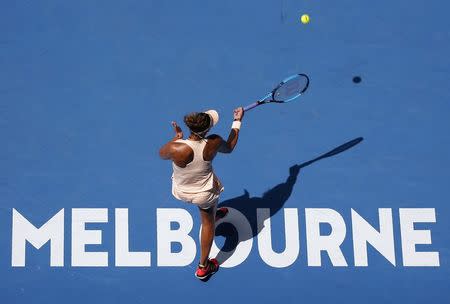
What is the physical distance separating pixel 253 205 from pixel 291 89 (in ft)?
4.17

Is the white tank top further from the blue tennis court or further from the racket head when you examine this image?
the racket head

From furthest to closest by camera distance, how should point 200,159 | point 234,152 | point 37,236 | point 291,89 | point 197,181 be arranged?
point 234,152
point 291,89
point 37,236
point 197,181
point 200,159

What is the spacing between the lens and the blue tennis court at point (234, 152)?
21.1 ft

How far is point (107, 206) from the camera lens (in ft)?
21.9

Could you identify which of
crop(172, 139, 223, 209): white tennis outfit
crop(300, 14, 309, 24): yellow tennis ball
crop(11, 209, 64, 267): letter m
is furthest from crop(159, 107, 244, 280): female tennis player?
crop(300, 14, 309, 24): yellow tennis ball

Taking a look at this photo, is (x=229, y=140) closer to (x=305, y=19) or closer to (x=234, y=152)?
(x=234, y=152)

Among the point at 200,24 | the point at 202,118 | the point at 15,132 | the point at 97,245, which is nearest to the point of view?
the point at 202,118

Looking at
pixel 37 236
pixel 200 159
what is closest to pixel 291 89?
pixel 200 159

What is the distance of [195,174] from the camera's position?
5.54m

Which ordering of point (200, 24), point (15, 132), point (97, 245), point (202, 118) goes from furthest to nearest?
point (200, 24) < point (15, 132) < point (97, 245) < point (202, 118)

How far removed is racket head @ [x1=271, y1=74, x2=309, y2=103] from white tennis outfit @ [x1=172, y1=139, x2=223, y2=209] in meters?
1.29

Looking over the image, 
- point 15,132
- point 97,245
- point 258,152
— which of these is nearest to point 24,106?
point 15,132

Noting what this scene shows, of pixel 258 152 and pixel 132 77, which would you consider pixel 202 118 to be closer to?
pixel 258 152

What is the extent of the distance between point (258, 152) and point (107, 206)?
5.58ft
